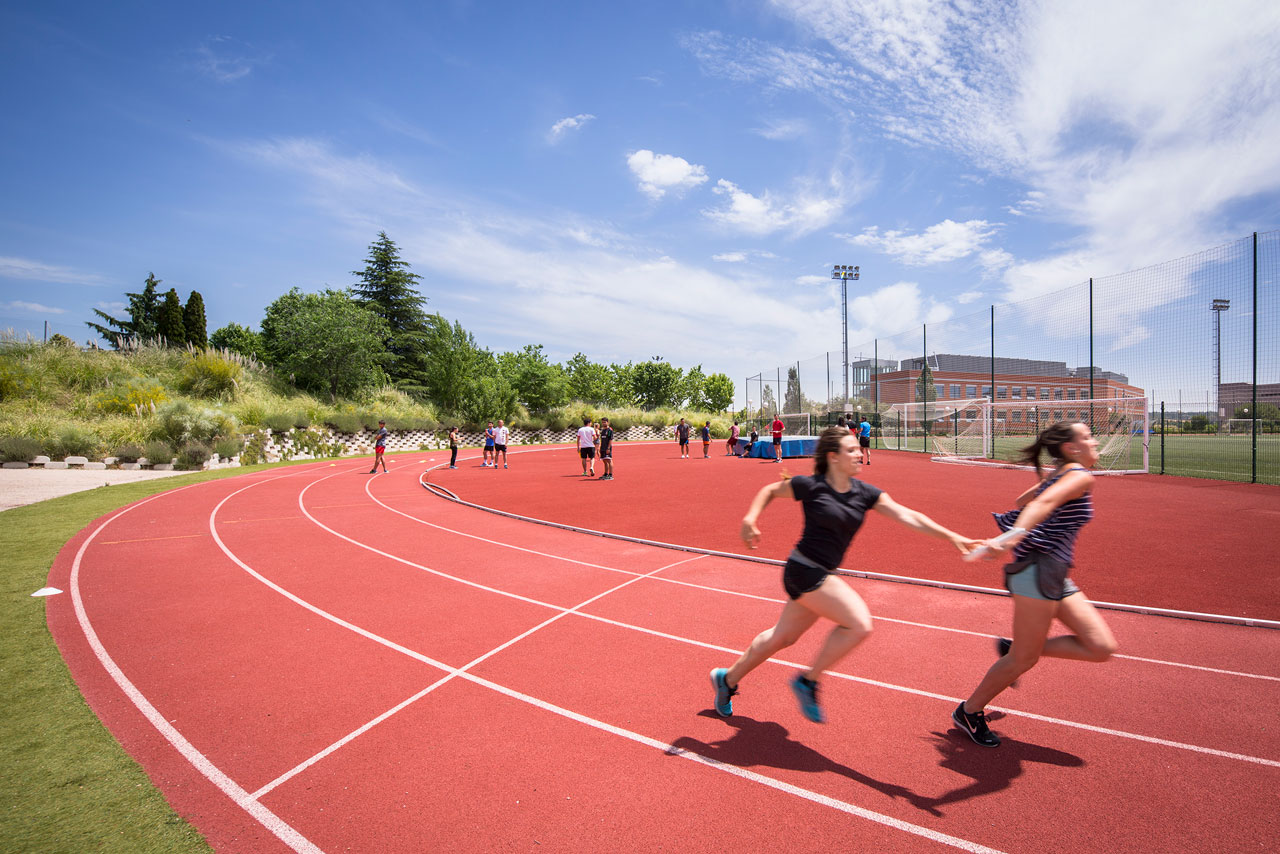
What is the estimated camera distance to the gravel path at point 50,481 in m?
15.2

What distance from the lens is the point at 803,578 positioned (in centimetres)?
353

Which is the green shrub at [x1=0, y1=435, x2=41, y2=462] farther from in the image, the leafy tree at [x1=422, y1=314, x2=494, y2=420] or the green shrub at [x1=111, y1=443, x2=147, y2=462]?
the leafy tree at [x1=422, y1=314, x2=494, y2=420]

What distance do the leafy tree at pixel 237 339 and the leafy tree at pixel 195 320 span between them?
70.1 ft

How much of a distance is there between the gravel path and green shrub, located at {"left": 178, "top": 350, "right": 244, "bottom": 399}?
9.88 m

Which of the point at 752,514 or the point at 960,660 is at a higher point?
the point at 752,514

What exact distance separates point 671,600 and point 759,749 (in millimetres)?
3035

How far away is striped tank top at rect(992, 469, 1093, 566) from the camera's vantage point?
3.34 meters

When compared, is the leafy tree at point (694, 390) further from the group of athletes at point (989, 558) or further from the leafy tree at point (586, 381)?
the group of athletes at point (989, 558)

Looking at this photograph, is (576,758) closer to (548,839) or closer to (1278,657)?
(548,839)

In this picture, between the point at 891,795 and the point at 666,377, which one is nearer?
the point at 891,795

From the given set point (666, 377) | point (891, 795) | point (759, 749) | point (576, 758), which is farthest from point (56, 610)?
point (666, 377)

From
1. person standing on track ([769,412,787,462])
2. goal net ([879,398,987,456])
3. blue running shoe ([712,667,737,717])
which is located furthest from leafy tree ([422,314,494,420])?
blue running shoe ([712,667,737,717])

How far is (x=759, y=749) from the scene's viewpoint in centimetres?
375

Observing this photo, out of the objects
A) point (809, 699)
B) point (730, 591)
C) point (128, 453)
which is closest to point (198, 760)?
point (809, 699)
